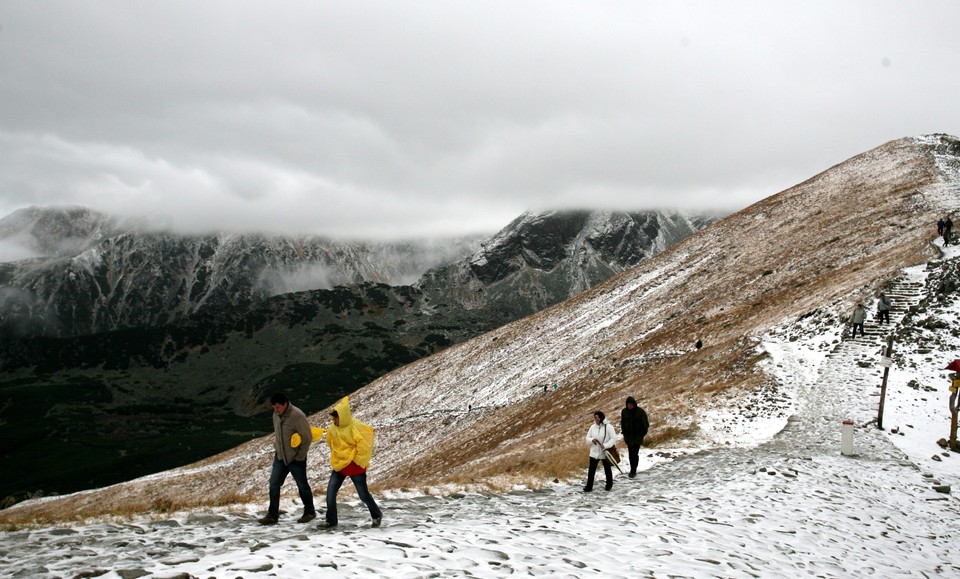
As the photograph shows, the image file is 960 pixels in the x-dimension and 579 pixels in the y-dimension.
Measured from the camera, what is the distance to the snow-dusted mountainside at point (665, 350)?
29844 millimetres

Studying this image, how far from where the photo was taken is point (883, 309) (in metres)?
32.4

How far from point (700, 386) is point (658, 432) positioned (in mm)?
8077

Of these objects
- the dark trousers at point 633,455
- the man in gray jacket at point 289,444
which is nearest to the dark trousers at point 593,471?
the dark trousers at point 633,455

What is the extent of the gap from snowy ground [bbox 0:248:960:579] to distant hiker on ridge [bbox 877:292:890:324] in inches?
418

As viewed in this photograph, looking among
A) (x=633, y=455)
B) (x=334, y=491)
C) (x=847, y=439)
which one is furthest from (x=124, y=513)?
(x=847, y=439)

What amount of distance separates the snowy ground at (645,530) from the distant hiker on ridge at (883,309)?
10629 mm

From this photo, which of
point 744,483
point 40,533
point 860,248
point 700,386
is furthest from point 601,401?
point 40,533

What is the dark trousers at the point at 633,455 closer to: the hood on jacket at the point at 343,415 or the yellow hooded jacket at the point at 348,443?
the yellow hooded jacket at the point at 348,443

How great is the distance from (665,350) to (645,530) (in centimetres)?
3710

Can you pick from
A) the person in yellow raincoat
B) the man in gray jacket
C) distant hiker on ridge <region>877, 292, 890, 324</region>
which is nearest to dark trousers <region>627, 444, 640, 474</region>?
the person in yellow raincoat

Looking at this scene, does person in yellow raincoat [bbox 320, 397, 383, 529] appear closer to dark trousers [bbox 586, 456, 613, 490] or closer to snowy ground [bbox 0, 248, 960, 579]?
snowy ground [bbox 0, 248, 960, 579]

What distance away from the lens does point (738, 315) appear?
48562 mm

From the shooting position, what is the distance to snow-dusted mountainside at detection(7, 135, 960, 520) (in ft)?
97.9

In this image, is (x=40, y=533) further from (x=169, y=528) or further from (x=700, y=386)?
(x=700, y=386)
